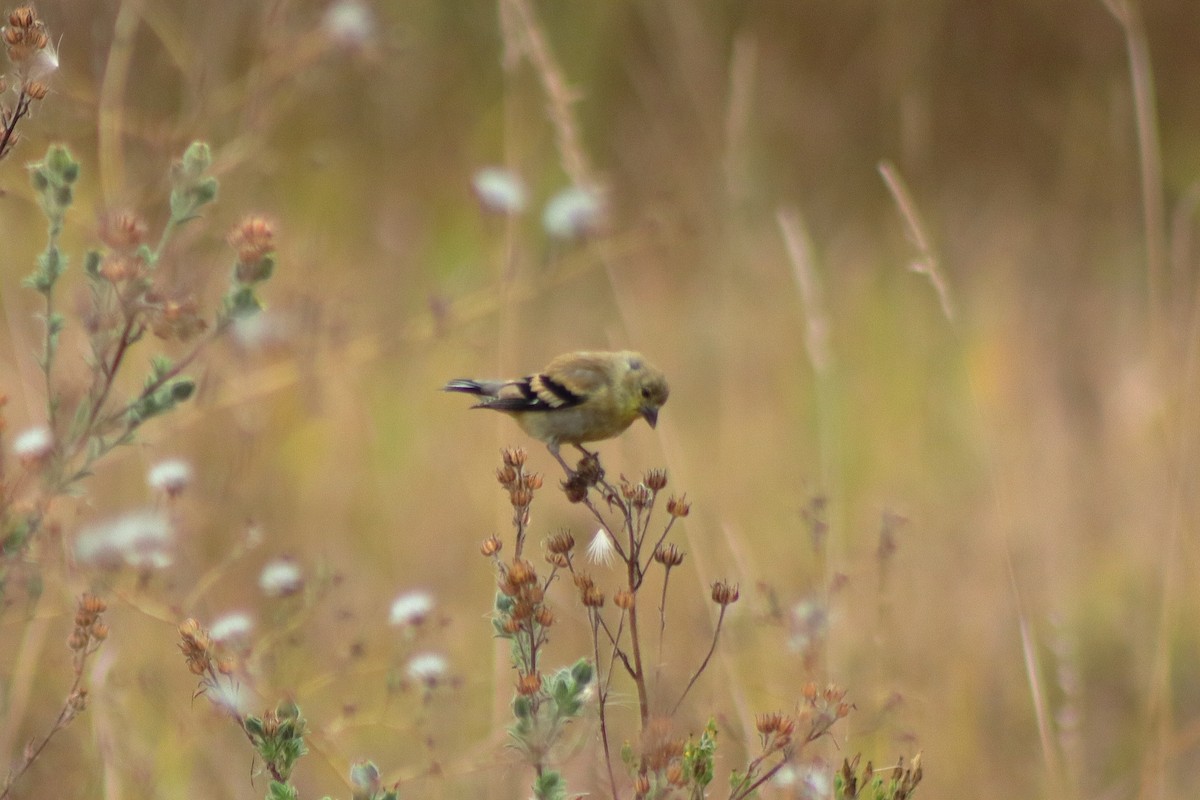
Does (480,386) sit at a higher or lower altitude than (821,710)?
higher

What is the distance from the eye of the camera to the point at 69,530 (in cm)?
228

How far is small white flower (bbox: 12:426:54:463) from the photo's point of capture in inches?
55.2

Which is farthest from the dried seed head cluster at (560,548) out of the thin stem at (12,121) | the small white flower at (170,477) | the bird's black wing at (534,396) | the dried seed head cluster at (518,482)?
the bird's black wing at (534,396)

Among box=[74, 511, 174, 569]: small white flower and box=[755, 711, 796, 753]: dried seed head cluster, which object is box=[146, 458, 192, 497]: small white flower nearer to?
box=[74, 511, 174, 569]: small white flower

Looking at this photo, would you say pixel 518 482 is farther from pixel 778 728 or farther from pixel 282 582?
pixel 282 582

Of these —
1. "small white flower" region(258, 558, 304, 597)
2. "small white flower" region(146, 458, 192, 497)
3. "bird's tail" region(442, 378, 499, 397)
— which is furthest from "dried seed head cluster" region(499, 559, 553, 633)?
"bird's tail" region(442, 378, 499, 397)

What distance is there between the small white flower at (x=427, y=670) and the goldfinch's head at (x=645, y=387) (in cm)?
65

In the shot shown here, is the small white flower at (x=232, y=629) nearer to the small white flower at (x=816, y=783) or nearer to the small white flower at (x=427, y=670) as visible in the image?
the small white flower at (x=427, y=670)

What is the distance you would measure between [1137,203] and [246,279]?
227 inches

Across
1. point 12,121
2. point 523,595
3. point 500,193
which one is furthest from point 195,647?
point 500,193

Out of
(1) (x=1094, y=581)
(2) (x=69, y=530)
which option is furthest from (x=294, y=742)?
(1) (x=1094, y=581)

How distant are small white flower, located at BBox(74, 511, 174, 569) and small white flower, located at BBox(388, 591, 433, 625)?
14.4 inches

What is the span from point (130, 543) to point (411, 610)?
529mm

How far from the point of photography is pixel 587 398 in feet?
8.25
